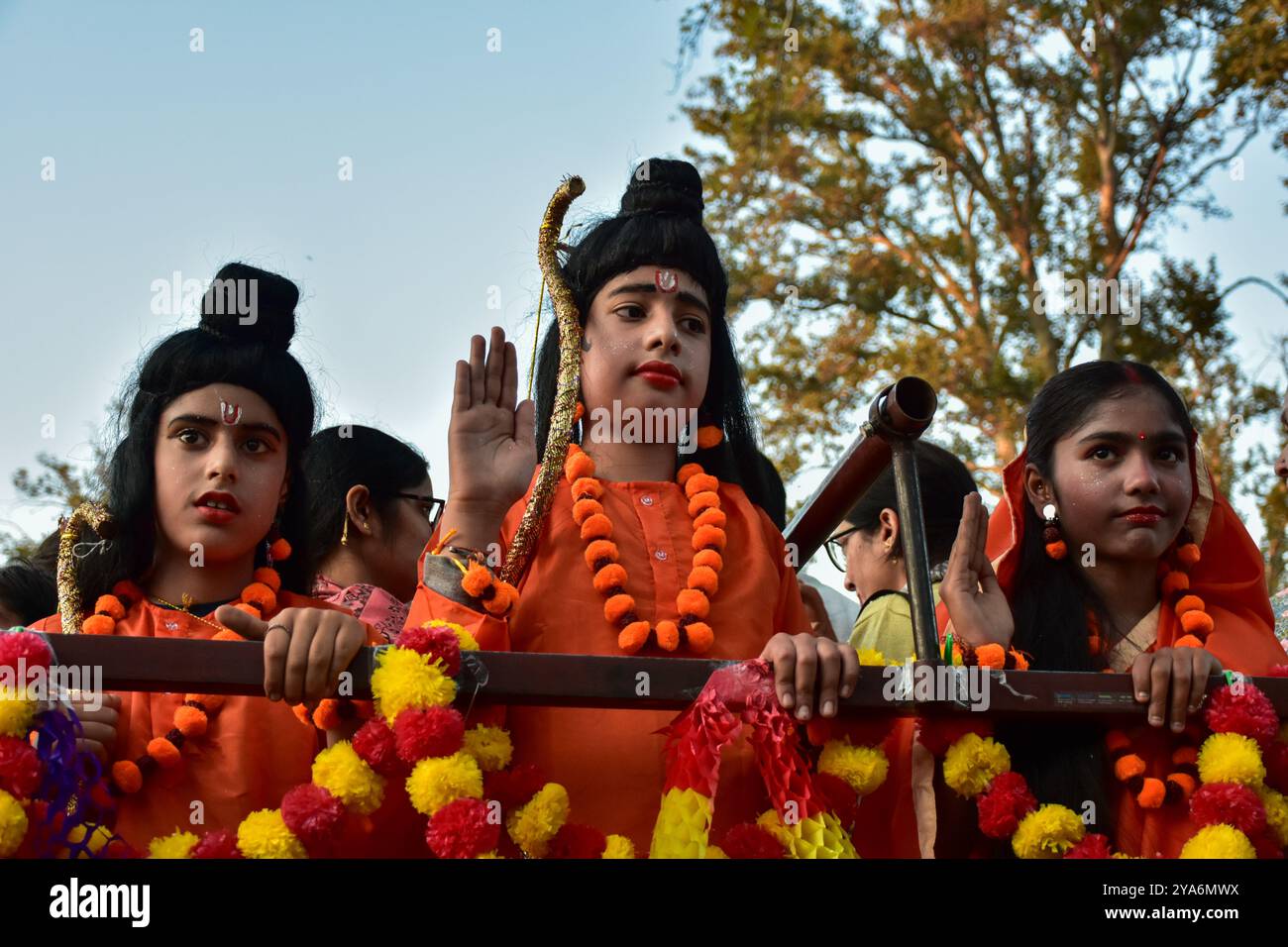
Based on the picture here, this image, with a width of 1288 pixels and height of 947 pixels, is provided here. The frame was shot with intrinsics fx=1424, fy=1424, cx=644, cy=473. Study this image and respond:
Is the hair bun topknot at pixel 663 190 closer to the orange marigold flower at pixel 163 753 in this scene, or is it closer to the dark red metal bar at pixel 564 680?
the dark red metal bar at pixel 564 680

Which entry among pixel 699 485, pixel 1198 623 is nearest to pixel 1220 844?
pixel 1198 623

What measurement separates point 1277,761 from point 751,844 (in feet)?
4.00

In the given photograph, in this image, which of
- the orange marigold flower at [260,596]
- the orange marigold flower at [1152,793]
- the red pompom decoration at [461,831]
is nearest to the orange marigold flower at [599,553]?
the red pompom decoration at [461,831]

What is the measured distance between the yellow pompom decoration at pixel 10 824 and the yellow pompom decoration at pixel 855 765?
60.3 inches

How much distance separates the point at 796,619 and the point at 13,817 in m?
1.76

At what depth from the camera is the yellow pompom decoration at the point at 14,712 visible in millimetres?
2586

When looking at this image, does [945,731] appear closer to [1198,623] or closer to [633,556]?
[633,556]

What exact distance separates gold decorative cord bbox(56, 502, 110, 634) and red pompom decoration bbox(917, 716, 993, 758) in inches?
76.5

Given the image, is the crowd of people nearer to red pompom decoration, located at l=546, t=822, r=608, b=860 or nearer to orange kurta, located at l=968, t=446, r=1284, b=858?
orange kurta, located at l=968, t=446, r=1284, b=858
